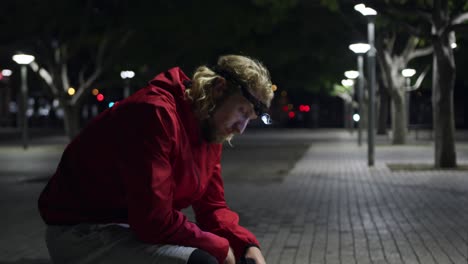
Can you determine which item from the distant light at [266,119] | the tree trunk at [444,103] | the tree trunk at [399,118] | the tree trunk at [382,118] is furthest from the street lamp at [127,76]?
the distant light at [266,119]

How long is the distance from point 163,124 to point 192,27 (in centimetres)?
3067

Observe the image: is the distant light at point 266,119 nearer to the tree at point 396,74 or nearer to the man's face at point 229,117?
the man's face at point 229,117

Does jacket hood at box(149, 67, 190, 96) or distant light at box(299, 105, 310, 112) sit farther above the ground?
distant light at box(299, 105, 310, 112)

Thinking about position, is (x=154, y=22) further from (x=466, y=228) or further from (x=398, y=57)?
(x=466, y=228)

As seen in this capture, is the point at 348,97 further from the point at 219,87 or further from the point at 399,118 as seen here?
the point at 219,87

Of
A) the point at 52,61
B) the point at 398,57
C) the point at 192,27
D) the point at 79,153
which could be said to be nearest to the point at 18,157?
the point at 52,61

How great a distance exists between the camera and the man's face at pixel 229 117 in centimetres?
275

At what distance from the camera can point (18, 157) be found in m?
24.6

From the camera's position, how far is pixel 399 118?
29578 mm

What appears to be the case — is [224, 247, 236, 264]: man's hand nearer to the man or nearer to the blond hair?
the man

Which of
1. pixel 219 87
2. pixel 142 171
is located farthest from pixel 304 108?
pixel 142 171

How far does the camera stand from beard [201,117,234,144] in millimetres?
2783

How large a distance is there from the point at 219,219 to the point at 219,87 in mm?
592

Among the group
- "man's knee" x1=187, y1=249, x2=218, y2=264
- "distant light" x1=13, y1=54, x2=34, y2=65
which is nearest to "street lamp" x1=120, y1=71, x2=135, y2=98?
"distant light" x1=13, y1=54, x2=34, y2=65
